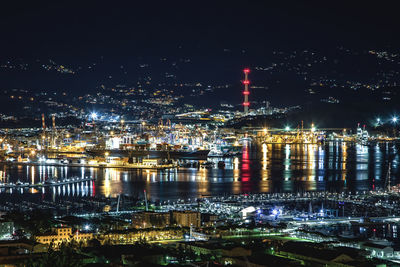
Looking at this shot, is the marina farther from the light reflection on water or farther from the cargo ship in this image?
the cargo ship

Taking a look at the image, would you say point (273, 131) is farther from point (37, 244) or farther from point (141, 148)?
point (37, 244)

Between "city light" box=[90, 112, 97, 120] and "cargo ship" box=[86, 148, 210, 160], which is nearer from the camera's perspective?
"cargo ship" box=[86, 148, 210, 160]

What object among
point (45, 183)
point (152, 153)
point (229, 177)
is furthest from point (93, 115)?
point (45, 183)

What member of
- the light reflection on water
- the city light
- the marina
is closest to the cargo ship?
the light reflection on water

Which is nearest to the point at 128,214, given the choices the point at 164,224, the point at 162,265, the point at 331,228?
the point at 164,224

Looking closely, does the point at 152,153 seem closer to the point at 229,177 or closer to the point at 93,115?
the point at 229,177

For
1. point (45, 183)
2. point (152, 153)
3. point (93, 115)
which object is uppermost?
point (93, 115)

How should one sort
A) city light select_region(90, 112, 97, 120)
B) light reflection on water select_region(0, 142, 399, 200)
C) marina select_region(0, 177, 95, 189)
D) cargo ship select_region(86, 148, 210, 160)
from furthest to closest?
city light select_region(90, 112, 97, 120), cargo ship select_region(86, 148, 210, 160), marina select_region(0, 177, 95, 189), light reflection on water select_region(0, 142, 399, 200)

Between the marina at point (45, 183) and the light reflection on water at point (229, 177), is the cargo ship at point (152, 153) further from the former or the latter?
the marina at point (45, 183)

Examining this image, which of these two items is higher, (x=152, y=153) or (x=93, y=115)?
(x=93, y=115)
